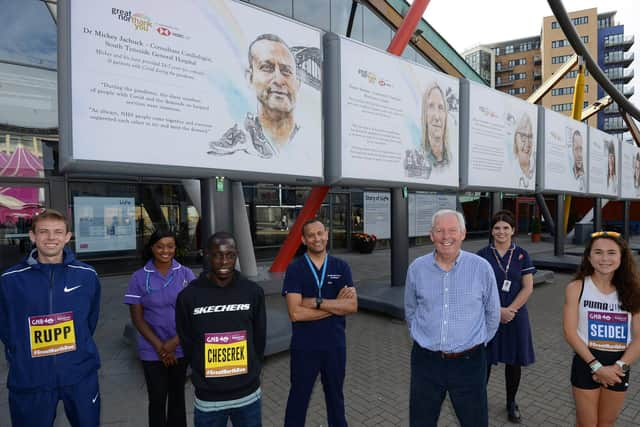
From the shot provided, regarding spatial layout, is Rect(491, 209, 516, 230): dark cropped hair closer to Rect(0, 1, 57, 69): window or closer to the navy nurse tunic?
the navy nurse tunic

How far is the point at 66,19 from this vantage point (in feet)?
10.7

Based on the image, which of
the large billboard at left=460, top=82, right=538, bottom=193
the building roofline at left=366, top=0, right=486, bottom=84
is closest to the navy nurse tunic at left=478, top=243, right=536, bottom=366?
the large billboard at left=460, top=82, right=538, bottom=193

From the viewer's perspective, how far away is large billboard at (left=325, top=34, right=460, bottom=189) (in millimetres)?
5578

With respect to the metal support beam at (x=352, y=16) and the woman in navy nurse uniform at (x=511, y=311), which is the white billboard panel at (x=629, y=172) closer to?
the metal support beam at (x=352, y=16)

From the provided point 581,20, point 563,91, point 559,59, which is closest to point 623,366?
point 559,59

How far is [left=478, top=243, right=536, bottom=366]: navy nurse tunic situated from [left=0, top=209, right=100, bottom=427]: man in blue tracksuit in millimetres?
3270

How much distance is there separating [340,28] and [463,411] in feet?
49.4

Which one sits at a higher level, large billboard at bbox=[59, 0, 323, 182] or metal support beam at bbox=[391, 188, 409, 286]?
large billboard at bbox=[59, 0, 323, 182]

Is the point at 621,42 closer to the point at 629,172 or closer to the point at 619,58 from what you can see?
the point at 619,58

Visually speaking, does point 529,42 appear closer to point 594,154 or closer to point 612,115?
point 612,115

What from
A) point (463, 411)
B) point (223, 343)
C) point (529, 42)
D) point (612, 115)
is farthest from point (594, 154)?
point (529, 42)

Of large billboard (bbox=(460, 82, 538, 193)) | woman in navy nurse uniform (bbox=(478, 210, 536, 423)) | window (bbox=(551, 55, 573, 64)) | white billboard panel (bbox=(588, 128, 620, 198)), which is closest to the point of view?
woman in navy nurse uniform (bbox=(478, 210, 536, 423))

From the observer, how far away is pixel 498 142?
838cm

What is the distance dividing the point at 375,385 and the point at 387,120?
4.13 meters
